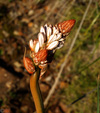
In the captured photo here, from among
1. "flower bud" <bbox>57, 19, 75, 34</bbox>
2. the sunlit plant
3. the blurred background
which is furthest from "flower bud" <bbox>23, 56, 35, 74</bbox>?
the blurred background

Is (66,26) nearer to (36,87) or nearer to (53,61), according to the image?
(36,87)

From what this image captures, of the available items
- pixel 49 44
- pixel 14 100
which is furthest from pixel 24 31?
pixel 49 44

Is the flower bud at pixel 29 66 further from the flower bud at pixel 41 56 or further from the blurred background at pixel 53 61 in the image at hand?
the blurred background at pixel 53 61

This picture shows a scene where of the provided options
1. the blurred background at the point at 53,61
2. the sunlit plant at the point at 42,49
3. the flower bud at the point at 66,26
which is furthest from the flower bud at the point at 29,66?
the blurred background at the point at 53,61

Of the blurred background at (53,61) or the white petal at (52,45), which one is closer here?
the white petal at (52,45)

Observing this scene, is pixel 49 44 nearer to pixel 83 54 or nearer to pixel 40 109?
pixel 40 109

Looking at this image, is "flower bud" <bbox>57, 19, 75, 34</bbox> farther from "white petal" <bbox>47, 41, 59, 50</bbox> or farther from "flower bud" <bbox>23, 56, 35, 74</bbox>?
"flower bud" <bbox>23, 56, 35, 74</bbox>
